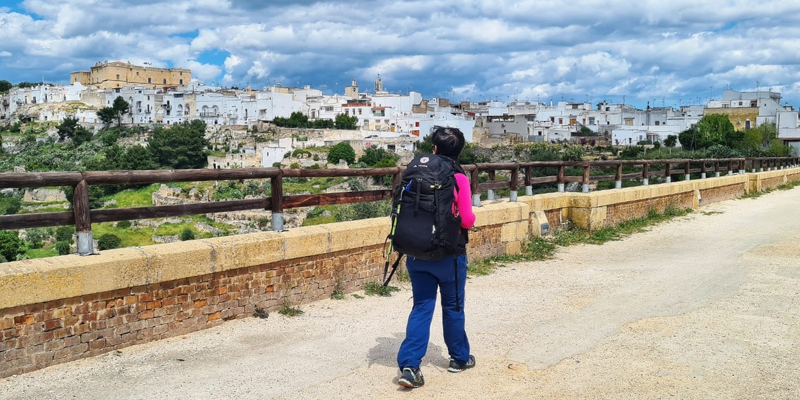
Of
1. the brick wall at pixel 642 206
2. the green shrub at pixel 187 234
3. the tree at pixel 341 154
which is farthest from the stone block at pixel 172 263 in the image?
the tree at pixel 341 154

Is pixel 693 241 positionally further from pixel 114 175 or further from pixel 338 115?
pixel 338 115

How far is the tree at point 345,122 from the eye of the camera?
113m

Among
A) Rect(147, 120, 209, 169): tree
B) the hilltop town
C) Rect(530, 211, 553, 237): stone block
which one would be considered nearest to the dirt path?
Rect(530, 211, 553, 237): stone block

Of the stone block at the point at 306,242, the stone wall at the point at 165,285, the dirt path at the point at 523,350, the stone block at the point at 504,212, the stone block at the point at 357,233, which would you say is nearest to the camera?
the dirt path at the point at 523,350

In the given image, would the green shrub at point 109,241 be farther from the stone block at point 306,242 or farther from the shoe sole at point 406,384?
the shoe sole at point 406,384

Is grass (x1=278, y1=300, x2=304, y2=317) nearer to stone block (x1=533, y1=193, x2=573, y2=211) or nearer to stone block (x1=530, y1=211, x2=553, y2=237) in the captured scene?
stone block (x1=530, y1=211, x2=553, y2=237)

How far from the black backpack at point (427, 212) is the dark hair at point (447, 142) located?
20cm

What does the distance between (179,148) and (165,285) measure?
304 ft

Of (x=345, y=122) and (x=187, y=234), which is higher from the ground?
(x=345, y=122)

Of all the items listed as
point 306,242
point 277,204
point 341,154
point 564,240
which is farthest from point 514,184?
point 341,154

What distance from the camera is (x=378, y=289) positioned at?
7.57 m

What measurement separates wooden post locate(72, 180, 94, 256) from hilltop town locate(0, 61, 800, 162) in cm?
8129

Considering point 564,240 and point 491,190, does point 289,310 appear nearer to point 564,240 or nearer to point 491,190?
point 491,190

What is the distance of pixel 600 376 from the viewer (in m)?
4.94
